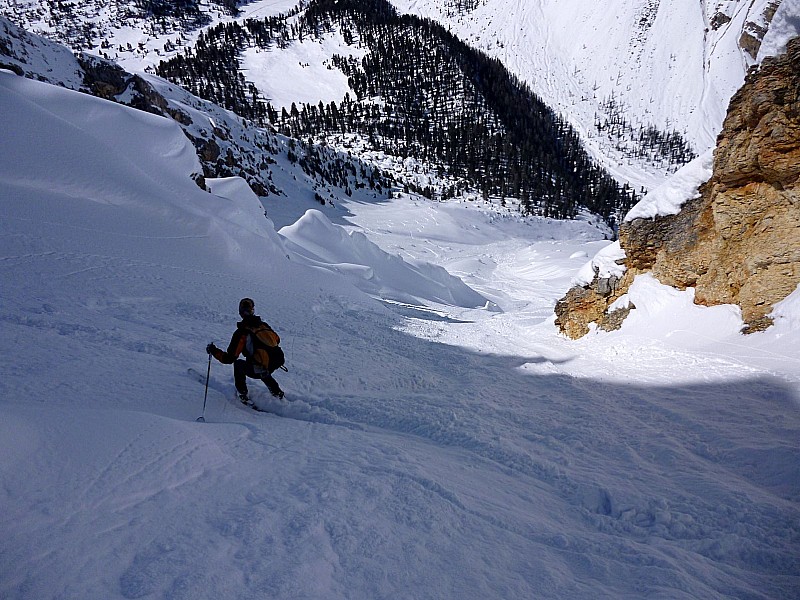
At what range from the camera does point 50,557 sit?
1983mm

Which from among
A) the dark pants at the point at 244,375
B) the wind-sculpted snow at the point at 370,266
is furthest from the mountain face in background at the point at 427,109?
the dark pants at the point at 244,375

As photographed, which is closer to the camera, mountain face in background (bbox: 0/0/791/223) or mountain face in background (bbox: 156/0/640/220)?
mountain face in background (bbox: 156/0/640/220)

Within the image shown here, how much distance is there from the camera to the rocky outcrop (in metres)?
8.31

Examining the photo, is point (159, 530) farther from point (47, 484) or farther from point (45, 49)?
point (45, 49)

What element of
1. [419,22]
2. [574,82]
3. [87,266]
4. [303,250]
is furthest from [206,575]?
[574,82]

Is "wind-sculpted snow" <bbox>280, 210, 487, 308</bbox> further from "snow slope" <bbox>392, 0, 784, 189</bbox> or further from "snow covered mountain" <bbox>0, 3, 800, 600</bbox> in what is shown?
"snow slope" <bbox>392, 0, 784, 189</bbox>

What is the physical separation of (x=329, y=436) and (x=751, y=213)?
10531 millimetres

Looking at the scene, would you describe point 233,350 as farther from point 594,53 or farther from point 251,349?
point 594,53

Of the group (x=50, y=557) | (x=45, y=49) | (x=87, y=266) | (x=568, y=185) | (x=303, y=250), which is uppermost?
(x=568, y=185)

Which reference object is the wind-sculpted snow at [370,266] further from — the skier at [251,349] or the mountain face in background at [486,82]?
the mountain face in background at [486,82]

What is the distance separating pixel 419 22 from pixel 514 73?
38859 millimetres

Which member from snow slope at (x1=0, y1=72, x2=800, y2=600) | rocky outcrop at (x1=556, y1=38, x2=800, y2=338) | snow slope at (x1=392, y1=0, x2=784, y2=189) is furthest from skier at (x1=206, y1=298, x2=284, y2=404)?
snow slope at (x1=392, y1=0, x2=784, y2=189)

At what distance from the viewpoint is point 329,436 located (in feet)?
13.9

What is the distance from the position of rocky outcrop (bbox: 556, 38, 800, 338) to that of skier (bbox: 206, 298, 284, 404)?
9.65 metres
